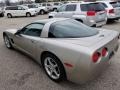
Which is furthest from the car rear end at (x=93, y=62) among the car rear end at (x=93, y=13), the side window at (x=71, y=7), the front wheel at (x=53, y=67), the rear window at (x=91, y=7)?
the side window at (x=71, y=7)

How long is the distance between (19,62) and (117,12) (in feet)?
27.0

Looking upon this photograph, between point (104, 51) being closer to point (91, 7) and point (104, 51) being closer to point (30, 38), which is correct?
point (30, 38)

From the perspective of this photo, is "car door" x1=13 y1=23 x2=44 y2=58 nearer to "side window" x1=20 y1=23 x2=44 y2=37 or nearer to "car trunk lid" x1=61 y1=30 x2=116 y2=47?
"side window" x1=20 y1=23 x2=44 y2=37

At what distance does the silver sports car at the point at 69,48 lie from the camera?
2.64m

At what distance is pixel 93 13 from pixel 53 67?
5.21 metres

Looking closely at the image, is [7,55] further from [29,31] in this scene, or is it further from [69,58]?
[69,58]

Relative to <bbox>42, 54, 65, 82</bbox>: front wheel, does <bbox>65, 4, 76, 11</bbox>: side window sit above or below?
above

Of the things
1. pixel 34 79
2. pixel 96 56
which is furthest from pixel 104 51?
pixel 34 79

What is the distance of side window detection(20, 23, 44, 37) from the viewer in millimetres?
3852

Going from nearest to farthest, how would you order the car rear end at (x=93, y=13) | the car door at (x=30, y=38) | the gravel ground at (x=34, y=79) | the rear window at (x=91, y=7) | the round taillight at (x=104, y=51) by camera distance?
1. the round taillight at (x=104, y=51)
2. the gravel ground at (x=34, y=79)
3. the car door at (x=30, y=38)
4. the car rear end at (x=93, y=13)
5. the rear window at (x=91, y=7)

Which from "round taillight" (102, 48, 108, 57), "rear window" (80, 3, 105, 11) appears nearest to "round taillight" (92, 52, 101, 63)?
"round taillight" (102, 48, 108, 57)

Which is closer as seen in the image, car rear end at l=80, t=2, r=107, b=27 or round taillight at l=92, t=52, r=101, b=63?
round taillight at l=92, t=52, r=101, b=63

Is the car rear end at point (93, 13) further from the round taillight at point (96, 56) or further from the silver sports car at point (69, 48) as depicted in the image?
the round taillight at point (96, 56)

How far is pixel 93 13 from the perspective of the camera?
25.3ft
